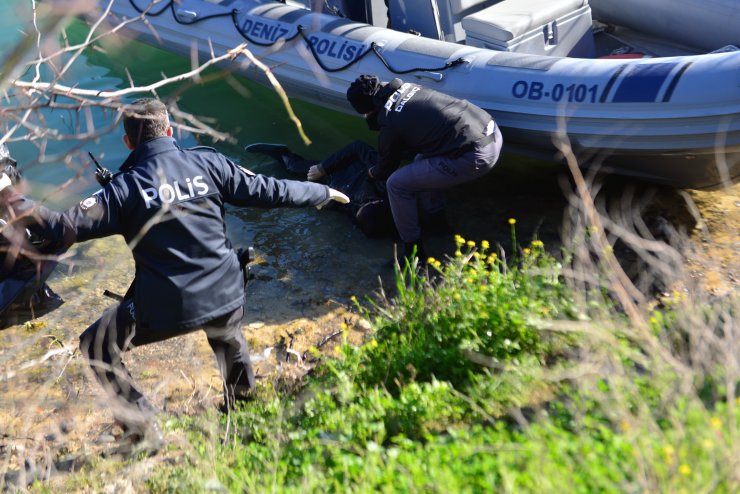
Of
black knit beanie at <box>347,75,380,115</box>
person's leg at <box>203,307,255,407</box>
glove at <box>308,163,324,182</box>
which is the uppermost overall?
black knit beanie at <box>347,75,380,115</box>

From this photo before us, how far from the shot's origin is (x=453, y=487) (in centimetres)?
266

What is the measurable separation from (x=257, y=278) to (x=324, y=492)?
9.53ft

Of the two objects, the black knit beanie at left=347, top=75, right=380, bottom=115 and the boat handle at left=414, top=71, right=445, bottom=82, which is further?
the boat handle at left=414, top=71, right=445, bottom=82

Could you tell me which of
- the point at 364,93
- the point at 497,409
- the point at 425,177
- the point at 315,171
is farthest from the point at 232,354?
the point at 315,171

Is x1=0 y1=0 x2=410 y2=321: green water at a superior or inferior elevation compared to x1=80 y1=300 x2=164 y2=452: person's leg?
inferior

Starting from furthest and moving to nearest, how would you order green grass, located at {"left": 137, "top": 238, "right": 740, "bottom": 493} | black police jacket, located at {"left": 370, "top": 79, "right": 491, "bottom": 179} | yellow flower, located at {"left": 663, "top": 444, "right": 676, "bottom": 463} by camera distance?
1. black police jacket, located at {"left": 370, "top": 79, "right": 491, "bottom": 179}
2. green grass, located at {"left": 137, "top": 238, "right": 740, "bottom": 493}
3. yellow flower, located at {"left": 663, "top": 444, "right": 676, "bottom": 463}

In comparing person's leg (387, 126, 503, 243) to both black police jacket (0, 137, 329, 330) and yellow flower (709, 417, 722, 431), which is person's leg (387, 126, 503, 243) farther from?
yellow flower (709, 417, 722, 431)

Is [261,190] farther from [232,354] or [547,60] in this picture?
[547,60]

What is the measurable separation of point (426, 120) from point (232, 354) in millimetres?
2091

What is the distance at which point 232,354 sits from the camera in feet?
12.9

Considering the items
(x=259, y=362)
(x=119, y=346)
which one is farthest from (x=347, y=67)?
(x=119, y=346)

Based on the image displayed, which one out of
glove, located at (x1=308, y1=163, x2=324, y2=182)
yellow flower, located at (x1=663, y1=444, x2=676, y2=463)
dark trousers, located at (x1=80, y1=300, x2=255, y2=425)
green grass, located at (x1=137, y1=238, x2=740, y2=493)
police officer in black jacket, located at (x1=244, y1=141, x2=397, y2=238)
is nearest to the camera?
yellow flower, located at (x1=663, y1=444, x2=676, y2=463)

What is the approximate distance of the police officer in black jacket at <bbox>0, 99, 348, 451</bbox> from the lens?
3.55 m

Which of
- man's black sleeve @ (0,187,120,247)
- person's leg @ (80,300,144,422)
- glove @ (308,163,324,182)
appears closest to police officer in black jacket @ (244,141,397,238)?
glove @ (308,163,324,182)
